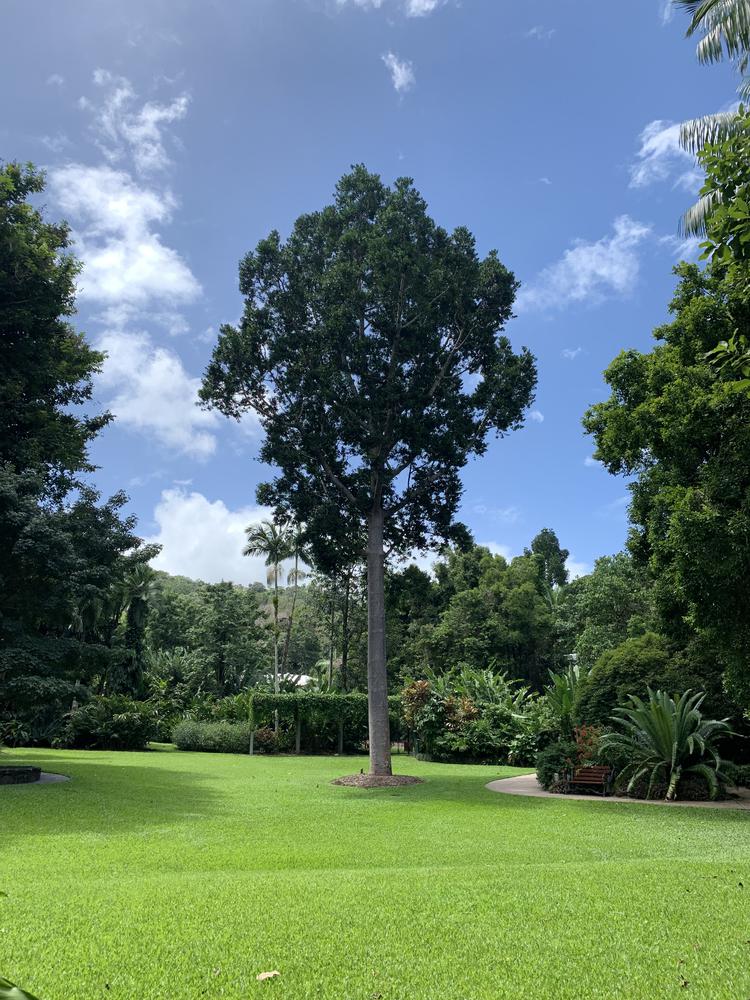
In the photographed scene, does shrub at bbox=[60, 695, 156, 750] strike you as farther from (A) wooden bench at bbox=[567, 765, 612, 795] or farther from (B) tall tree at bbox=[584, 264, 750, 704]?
(B) tall tree at bbox=[584, 264, 750, 704]

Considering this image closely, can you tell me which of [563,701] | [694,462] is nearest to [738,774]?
[563,701]

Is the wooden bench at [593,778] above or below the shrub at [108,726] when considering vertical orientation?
below

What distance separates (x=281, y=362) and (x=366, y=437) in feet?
10.9

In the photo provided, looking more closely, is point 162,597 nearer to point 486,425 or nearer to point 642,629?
point 642,629

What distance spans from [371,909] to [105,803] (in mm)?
9083

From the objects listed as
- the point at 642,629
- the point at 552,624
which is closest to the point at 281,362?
the point at 642,629

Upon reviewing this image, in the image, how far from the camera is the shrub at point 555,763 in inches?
607

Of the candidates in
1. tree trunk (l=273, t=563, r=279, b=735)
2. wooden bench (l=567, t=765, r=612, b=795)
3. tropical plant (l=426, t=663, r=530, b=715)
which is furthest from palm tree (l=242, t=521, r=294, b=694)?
wooden bench (l=567, t=765, r=612, b=795)

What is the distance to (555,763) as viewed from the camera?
1553 centimetres

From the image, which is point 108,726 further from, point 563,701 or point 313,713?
point 563,701

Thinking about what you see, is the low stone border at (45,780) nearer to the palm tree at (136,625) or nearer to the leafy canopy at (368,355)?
the leafy canopy at (368,355)

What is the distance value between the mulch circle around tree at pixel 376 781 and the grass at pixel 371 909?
713cm

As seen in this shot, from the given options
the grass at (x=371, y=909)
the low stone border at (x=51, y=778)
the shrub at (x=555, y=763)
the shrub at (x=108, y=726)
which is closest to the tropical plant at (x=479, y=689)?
the shrub at (x=555, y=763)

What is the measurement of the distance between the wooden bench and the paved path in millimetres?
297
